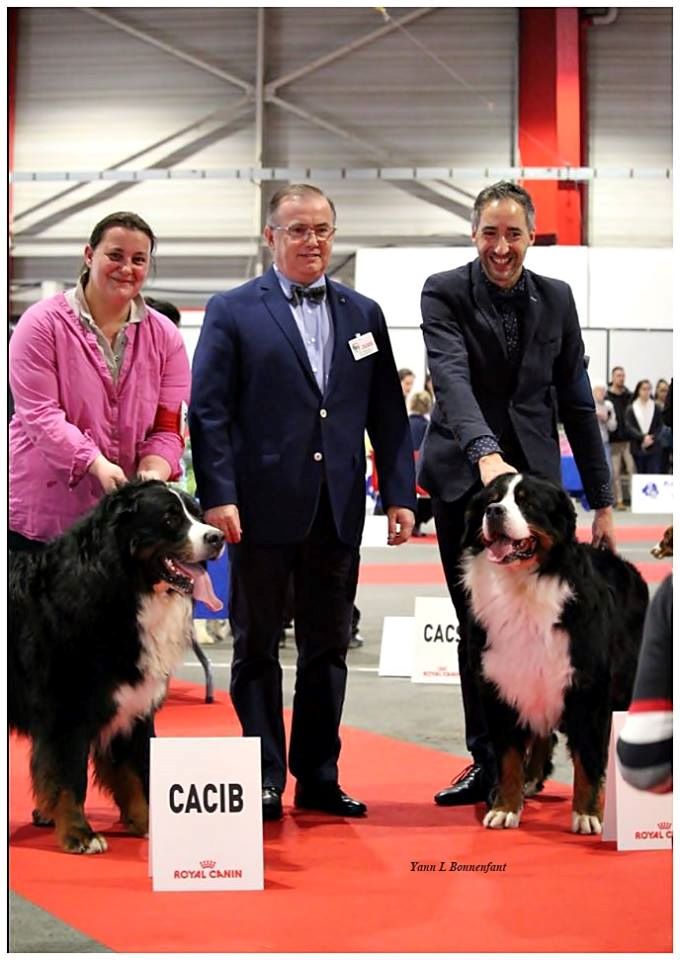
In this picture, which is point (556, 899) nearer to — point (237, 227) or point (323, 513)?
point (323, 513)

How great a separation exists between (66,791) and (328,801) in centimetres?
79

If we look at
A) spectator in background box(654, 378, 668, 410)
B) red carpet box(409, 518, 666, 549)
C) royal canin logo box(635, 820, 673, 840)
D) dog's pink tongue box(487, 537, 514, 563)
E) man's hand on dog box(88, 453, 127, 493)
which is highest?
spectator in background box(654, 378, 668, 410)

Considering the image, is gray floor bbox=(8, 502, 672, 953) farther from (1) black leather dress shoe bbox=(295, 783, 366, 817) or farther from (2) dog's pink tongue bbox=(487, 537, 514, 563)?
(2) dog's pink tongue bbox=(487, 537, 514, 563)

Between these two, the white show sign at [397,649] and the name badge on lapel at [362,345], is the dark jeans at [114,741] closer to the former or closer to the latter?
the name badge on lapel at [362,345]

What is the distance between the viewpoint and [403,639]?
609 centimetres

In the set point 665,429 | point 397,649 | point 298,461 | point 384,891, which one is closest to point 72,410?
point 298,461

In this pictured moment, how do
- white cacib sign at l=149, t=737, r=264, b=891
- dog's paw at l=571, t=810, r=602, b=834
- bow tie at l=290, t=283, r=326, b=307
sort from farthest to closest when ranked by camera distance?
bow tie at l=290, t=283, r=326, b=307 < dog's paw at l=571, t=810, r=602, b=834 < white cacib sign at l=149, t=737, r=264, b=891

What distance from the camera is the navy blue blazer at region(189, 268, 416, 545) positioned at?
3.54 m

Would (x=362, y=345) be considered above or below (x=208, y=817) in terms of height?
above

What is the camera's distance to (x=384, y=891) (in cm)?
298

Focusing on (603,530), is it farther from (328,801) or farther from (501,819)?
(328,801)

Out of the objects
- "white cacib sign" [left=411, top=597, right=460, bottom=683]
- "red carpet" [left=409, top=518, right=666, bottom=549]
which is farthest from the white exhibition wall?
"white cacib sign" [left=411, top=597, right=460, bottom=683]

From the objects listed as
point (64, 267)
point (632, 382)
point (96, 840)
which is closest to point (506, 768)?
point (96, 840)

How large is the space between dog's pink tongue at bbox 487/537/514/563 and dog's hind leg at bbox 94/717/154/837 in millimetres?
1029
